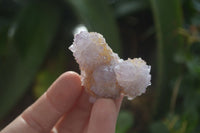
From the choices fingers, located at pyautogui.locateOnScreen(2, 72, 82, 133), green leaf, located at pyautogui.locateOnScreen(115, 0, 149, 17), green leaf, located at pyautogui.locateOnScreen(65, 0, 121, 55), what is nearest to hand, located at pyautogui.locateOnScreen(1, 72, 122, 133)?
fingers, located at pyautogui.locateOnScreen(2, 72, 82, 133)

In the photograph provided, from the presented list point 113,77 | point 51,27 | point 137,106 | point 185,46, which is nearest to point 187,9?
point 185,46

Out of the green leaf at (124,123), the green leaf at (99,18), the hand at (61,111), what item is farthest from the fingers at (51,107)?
the green leaf at (99,18)

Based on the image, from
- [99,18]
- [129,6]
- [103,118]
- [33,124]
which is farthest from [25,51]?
[103,118]

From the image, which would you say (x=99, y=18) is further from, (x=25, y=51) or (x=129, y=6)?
(x=25, y=51)

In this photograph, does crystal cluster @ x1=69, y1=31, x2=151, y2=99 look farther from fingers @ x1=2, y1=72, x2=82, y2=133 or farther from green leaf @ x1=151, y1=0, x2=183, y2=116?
green leaf @ x1=151, y1=0, x2=183, y2=116

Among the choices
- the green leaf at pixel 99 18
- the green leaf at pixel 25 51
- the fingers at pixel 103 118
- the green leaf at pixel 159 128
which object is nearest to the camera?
the fingers at pixel 103 118

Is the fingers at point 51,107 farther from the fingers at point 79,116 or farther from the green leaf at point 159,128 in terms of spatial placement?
the green leaf at point 159,128
